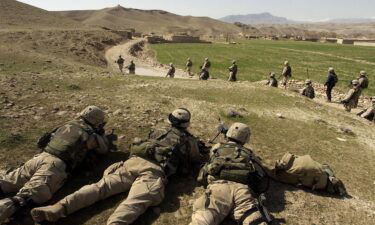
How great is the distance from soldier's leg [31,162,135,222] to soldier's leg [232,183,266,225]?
1817 millimetres

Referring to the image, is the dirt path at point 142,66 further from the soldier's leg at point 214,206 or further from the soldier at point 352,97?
the soldier's leg at point 214,206

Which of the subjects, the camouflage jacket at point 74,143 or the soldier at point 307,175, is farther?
the soldier at point 307,175

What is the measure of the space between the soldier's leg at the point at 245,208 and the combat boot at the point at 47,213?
2659mm

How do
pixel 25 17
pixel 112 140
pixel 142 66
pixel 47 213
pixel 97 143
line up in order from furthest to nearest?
pixel 25 17 < pixel 142 66 < pixel 112 140 < pixel 97 143 < pixel 47 213

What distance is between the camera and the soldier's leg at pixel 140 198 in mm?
5379

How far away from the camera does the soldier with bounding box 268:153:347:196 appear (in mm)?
6961

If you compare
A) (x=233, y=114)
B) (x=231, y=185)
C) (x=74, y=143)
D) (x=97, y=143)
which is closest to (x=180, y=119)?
(x=97, y=143)

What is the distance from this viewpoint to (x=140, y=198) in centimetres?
571

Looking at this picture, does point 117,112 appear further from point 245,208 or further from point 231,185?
point 245,208

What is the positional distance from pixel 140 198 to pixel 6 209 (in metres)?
1.96

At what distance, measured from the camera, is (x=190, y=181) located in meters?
7.01

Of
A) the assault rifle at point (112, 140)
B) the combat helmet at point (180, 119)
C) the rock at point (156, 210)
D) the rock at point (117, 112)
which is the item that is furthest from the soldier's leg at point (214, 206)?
the rock at point (117, 112)

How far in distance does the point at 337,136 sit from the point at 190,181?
5880 millimetres

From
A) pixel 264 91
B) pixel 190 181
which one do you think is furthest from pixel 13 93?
pixel 264 91
